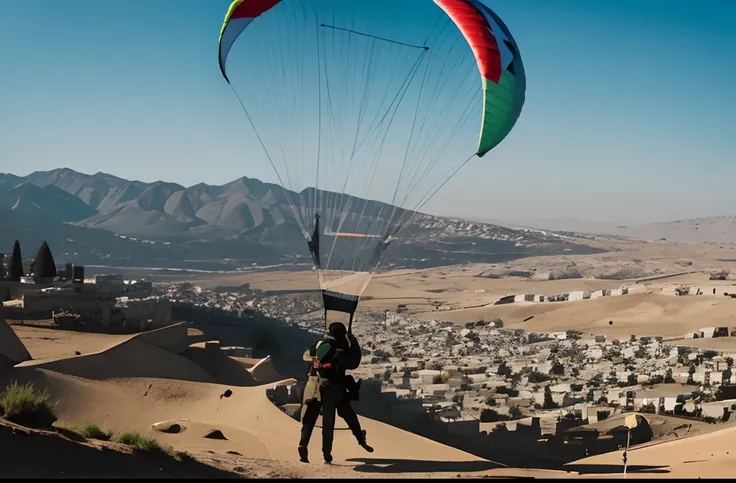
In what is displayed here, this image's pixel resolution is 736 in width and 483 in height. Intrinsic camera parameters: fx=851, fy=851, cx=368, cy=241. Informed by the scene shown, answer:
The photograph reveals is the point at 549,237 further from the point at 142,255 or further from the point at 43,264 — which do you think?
the point at 43,264

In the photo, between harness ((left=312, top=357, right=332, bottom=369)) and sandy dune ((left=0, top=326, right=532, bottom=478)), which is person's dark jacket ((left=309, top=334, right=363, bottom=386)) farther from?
sandy dune ((left=0, top=326, right=532, bottom=478))

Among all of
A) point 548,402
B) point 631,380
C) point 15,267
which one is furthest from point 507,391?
point 15,267

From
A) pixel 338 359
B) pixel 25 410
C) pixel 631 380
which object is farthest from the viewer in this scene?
pixel 631 380

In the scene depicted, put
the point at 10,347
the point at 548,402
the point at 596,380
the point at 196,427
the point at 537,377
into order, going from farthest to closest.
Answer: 1. the point at 537,377
2. the point at 596,380
3. the point at 548,402
4. the point at 10,347
5. the point at 196,427

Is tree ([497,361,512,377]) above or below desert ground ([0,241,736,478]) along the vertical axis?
below

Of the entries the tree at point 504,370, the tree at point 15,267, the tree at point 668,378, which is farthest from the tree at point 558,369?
the tree at point 15,267

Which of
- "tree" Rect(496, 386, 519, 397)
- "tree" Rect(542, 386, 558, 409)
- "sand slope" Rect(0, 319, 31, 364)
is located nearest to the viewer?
"sand slope" Rect(0, 319, 31, 364)

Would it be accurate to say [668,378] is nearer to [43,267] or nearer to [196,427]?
[196,427]

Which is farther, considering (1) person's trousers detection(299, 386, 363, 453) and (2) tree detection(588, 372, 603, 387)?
(2) tree detection(588, 372, 603, 387)

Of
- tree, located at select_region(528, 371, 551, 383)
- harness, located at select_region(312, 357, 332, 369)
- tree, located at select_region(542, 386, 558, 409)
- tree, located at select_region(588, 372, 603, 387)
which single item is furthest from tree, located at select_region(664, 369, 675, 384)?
harness, located at select_region(312, 357, 332, 369)

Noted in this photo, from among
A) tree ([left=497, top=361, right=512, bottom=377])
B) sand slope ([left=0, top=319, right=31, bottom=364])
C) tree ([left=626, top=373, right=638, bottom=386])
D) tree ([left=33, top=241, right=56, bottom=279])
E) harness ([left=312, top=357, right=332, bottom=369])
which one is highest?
tree ([left=33, top=241, right=56, bottom=279])

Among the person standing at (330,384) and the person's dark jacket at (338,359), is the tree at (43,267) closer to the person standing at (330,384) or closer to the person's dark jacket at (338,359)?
the person standing at (330,384)
